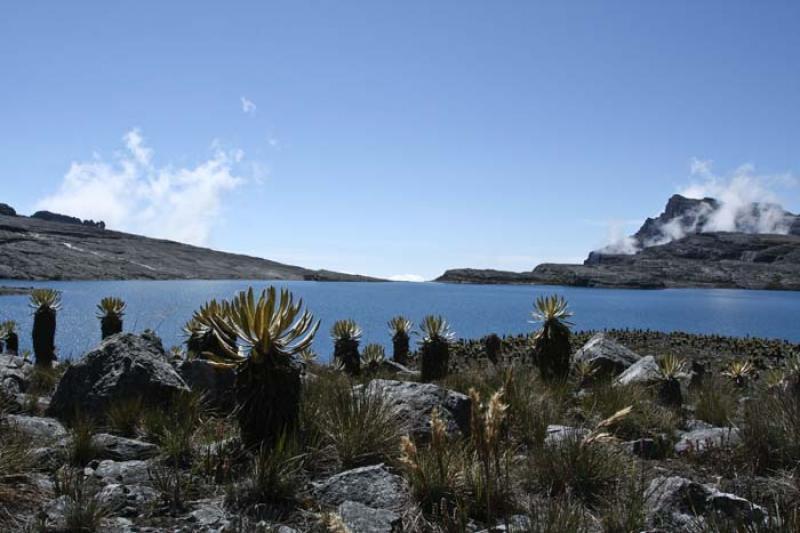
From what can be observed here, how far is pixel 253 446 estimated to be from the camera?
20.9 feet

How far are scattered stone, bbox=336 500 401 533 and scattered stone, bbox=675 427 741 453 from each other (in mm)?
4201

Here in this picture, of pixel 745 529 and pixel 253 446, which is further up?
pixel 745 529

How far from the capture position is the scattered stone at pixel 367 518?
15.0ft

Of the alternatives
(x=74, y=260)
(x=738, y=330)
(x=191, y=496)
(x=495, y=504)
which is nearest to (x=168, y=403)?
(x=191, y=496)

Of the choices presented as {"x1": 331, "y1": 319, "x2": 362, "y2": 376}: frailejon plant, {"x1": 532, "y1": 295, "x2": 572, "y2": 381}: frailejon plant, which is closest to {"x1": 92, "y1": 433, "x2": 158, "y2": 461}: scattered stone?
{"x1": 532, "y1": 295, "x2": 572, "y2": 381}: frailejon plant

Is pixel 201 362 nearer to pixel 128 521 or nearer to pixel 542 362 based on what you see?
pixel 128 521

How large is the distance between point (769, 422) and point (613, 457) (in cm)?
250

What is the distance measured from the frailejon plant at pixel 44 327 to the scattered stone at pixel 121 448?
1273cm

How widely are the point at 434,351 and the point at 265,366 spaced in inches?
438

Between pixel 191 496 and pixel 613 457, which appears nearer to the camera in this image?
pixel 191 496

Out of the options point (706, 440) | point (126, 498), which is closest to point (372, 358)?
point (706, 440)

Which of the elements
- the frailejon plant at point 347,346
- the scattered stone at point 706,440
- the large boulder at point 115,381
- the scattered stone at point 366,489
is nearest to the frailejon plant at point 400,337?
Answer: the frailejon plant at point 347,346

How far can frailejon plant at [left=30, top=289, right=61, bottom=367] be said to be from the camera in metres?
17.7

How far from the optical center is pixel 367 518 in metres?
4.73
